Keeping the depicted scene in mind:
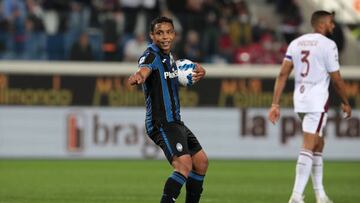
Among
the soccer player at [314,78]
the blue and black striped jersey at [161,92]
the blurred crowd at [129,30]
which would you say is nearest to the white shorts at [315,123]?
the soccer player at [314,78]

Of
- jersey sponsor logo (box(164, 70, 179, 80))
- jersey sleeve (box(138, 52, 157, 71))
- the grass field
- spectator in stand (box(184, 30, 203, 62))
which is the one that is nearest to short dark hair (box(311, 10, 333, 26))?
the grass field

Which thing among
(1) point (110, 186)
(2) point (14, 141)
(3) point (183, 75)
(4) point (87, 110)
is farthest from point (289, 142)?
(3) point (183, 75)

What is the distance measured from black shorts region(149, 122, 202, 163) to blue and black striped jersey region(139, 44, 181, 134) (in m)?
0.06

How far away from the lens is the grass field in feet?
43.7

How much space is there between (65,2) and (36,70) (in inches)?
116

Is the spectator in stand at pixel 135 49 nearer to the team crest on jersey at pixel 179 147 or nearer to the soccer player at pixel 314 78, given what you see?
the soccer player at pixel 314 78

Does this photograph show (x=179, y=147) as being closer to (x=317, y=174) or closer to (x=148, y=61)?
(x=148, y=61)

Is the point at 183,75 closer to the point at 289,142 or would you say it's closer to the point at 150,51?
the point at 150,51

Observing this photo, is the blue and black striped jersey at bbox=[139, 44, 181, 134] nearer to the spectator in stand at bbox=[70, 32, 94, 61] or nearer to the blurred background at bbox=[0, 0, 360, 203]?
the blurred background at bbox=[0, 0, 360, 203]

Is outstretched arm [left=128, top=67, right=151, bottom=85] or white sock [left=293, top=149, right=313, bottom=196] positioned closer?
outstretched arm [left=128, top=67, right=151, bottom=85]

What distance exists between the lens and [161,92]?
10195mm

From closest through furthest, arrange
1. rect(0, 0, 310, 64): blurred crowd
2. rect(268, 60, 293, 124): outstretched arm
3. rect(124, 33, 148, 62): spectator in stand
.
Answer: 1. rect(268, 60, 293, 124): outstretched arm
2. rect(124, 33, 148, 62): spectator in stand
3. rect(0, 0, 310, 64): blurred crowd

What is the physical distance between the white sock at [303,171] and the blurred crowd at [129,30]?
37.8 feet

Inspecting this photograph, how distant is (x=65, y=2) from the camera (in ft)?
80.3
